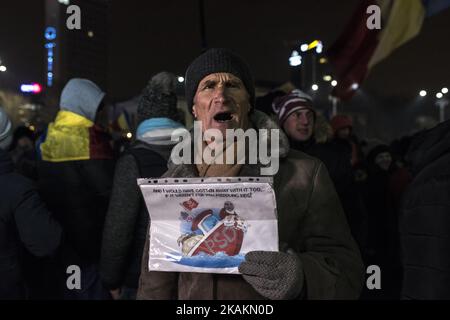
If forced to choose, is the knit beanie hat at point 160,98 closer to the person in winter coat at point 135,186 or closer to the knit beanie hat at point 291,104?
the person in winter coat at point 135,186

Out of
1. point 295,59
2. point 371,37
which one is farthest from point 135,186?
point 295,59

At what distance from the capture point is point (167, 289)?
2.29 meters

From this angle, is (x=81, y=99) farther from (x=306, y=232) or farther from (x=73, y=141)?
(x=306, y=232)

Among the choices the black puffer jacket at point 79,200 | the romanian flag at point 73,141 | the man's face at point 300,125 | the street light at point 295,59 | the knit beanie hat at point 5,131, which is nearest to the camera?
the knit beanie hat at point 5,131

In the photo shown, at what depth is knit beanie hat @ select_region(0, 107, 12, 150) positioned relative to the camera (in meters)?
3.42

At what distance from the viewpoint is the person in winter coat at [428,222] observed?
158 cm

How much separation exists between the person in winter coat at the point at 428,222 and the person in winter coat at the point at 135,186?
1839mm

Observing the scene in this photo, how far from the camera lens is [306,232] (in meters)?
2.17

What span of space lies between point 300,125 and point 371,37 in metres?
3.28

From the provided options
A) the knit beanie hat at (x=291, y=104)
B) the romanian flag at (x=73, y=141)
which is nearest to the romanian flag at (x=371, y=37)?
the knit beanie hat at (x=291, y=104)

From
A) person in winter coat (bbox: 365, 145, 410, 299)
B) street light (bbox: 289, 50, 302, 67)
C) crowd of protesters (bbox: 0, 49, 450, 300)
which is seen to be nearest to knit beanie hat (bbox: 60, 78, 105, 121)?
crowd of protesters (bbox: 0, 49, 450, 300)
